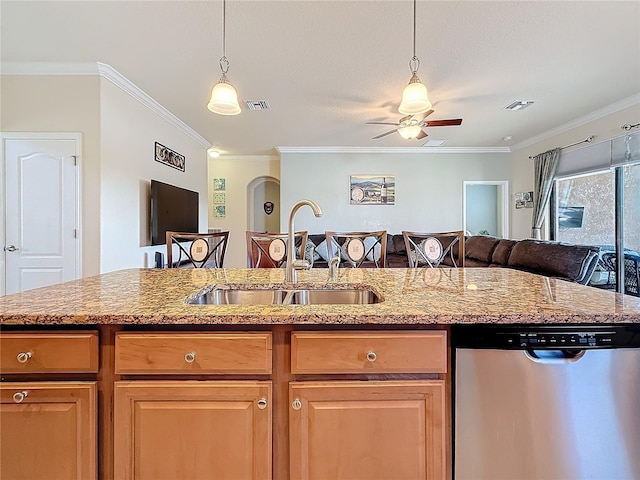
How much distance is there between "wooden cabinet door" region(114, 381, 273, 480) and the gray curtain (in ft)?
20.1

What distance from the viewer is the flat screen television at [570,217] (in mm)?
4996

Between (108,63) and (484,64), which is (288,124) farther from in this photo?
(484,64)

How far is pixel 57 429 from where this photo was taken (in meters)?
0.96

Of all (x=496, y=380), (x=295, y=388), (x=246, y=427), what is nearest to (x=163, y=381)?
(x=246, y=427)

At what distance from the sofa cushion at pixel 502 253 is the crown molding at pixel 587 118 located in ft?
7.07

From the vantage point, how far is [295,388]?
0.97 m

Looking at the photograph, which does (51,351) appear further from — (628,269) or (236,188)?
(236,188)

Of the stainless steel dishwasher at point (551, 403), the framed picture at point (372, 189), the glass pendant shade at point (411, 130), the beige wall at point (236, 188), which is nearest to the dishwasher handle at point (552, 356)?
the stainless steel dishwasher at point (551, 403)

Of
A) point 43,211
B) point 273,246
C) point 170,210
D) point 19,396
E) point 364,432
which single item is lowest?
point 364,432

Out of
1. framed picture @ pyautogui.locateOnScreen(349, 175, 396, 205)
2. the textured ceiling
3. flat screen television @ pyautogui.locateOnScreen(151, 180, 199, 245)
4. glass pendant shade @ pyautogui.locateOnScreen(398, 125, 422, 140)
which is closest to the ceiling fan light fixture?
the textured ceiling

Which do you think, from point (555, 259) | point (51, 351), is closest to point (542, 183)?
point (555, 259)

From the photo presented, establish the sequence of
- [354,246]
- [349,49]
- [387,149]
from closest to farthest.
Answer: [354,246], [349,49], [387,149]

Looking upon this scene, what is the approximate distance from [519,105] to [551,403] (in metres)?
4.27

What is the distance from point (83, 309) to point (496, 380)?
50.5 inches
